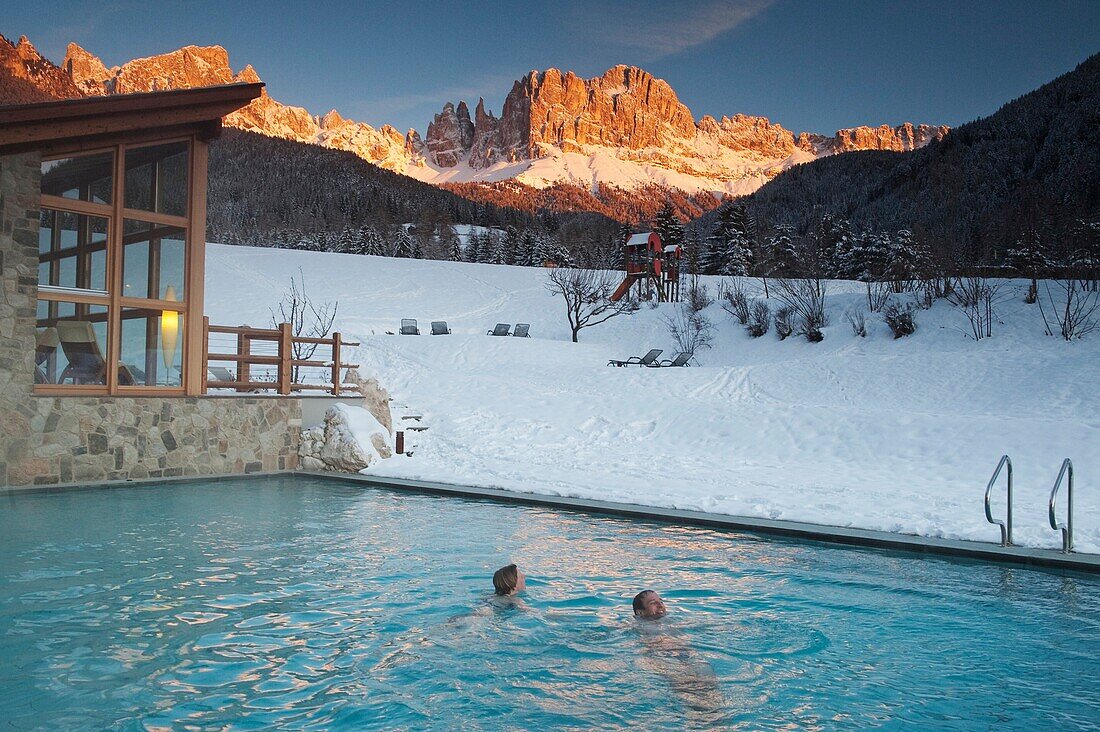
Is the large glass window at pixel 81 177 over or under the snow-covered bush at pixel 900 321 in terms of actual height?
over

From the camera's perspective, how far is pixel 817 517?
734cm

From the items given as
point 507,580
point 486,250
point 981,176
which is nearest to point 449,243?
point 486,250

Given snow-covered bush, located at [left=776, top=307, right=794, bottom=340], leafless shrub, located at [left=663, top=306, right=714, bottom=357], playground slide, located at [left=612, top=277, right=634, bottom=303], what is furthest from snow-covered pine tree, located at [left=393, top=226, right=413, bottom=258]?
snow-covered bush, located at [left=776, top=307, right=794, bottom=340]

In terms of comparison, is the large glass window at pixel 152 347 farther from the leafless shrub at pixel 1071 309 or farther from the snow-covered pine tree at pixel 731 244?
the snow-covered pine tree at pixel 731 244

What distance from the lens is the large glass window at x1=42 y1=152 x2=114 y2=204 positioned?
8.70 metres

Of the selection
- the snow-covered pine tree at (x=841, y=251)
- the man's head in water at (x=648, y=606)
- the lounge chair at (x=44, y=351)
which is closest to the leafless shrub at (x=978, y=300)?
the snow-covered pine tree at (x=841, y=251)

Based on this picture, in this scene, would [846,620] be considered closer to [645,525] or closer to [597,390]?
[645,525]

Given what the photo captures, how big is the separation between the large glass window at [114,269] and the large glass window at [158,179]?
12mm

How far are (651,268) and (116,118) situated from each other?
23.6m

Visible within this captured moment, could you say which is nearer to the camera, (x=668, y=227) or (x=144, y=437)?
(x=144, y=437)

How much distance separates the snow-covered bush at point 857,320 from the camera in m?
21.0

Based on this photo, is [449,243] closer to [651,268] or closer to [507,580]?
[651,268]

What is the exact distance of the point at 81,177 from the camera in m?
9.02

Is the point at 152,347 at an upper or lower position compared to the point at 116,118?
lower
